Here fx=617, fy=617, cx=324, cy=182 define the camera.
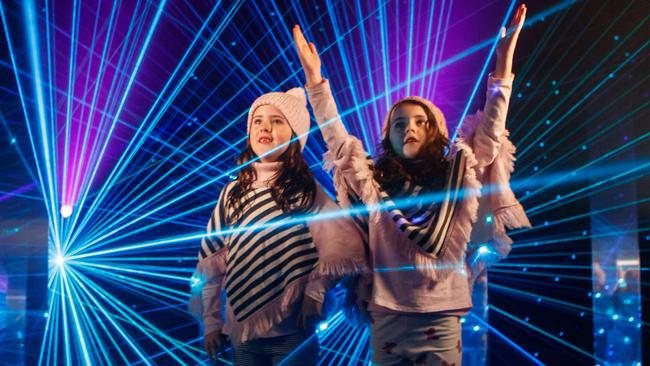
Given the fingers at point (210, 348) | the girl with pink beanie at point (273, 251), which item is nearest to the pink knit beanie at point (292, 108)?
the girl with pink beanie at point (273, 251)

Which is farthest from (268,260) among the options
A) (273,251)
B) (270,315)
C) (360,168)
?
(360,168)

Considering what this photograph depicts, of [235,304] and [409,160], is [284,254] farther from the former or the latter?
[409,160]

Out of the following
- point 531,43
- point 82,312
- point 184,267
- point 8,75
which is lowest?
point 82,312

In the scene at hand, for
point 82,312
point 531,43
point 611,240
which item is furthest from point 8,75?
point 611,240

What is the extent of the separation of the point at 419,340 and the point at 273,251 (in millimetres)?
736

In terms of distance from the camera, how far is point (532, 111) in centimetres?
363

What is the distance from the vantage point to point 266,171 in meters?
2.88

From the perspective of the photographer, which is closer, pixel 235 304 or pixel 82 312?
pixel 235 304

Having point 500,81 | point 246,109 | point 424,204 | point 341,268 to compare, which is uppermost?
point 246,109

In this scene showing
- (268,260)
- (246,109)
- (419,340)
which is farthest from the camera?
(246,109)

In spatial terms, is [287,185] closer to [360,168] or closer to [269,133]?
[269,133]

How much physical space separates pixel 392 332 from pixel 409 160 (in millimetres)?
763

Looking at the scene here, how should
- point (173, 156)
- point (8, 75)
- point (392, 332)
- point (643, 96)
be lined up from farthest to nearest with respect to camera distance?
point (173, 156) < point (643, 96) < point (8, 75) < point (392, 332)

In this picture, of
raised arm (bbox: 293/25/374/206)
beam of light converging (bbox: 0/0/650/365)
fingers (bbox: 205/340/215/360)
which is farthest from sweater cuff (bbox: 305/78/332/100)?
fingers (bbox: 205/340/215/360)
